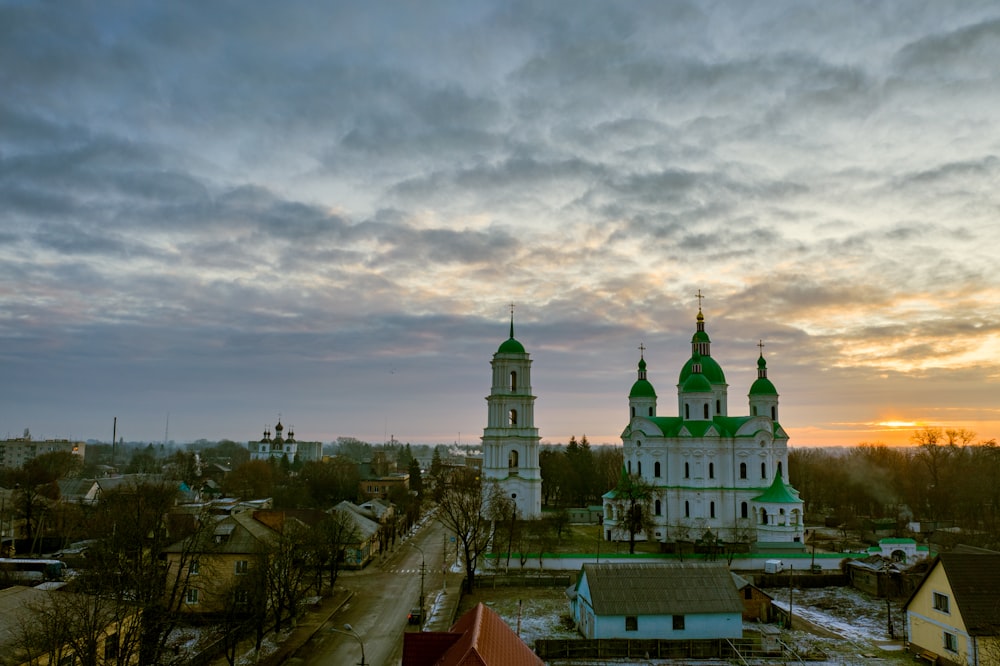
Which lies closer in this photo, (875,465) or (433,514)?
(433,514)

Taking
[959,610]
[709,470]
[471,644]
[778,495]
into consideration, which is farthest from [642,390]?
[471,644]

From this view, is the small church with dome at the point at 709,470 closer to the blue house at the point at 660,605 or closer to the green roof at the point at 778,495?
the green roof at the point at 778,495

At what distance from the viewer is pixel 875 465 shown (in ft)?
336

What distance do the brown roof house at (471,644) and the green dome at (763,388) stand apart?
5190 centimetres

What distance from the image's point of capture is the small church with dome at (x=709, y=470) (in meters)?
60.5

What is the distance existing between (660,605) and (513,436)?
124 ft

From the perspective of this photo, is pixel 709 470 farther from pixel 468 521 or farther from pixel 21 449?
pixel 21 449

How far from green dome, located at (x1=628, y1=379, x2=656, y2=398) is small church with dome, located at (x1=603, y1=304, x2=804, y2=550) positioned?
3184 mm

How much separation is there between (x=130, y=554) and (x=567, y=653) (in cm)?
2251

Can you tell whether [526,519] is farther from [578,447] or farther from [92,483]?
[92,483]

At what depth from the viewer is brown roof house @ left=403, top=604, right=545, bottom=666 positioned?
19.7m

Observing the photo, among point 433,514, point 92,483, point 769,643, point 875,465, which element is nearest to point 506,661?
point 769,643

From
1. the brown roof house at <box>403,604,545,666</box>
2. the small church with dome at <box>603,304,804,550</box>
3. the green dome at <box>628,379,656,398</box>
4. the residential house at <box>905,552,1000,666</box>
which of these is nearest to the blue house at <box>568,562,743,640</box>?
the residential house at <box>905,552,1000,666</box>

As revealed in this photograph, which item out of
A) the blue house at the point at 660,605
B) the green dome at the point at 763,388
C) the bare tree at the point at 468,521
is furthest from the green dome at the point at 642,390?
the blue house at the point at 660,605
